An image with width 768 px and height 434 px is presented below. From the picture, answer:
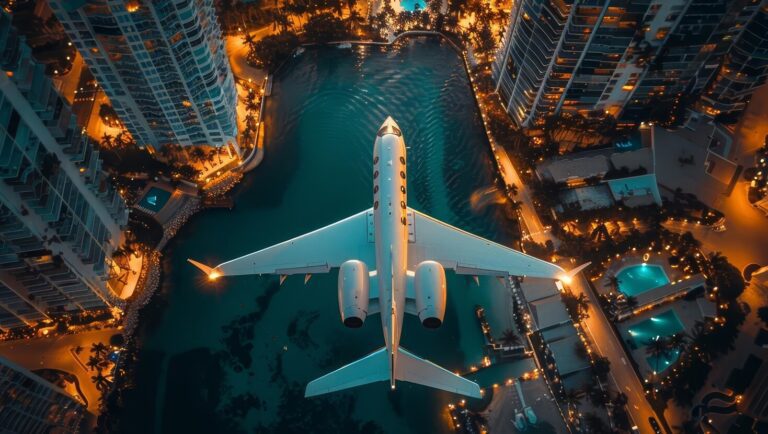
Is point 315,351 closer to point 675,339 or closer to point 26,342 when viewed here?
point 26,342

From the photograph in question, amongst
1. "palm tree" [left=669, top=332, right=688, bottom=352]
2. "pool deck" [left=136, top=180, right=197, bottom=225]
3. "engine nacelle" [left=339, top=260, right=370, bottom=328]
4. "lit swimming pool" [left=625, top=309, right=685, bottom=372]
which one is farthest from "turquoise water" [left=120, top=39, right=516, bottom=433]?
"palm tree" [left=669, top=332, right=688, bottom=352]

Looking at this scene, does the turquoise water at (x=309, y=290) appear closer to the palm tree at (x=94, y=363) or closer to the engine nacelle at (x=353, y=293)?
the palm tree at (x=94, y=363)

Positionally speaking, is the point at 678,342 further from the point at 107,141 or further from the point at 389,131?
the point at 107,141

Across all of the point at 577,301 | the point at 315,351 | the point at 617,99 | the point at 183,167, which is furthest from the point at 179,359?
the point at 617,99

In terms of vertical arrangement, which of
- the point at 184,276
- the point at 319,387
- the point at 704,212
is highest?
the point at 704,212

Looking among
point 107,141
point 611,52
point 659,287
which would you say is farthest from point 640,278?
point 107,141

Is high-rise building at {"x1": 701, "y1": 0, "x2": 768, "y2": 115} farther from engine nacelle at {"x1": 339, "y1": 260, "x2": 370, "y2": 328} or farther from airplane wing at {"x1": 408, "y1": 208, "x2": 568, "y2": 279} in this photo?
engine nacelle at {"x1": 339, "y1": 260, "x2": 370, "y2": 328}

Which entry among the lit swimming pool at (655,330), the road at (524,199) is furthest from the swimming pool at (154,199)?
the lit swimming pool at (655,330)
